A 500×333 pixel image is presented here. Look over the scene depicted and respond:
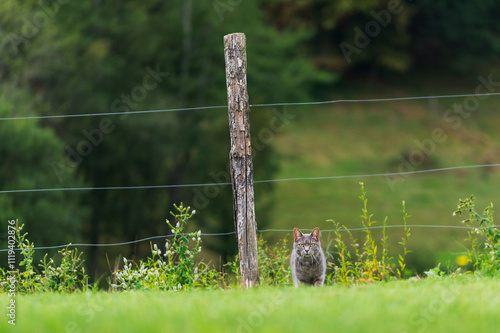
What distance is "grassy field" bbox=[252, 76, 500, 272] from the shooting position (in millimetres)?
35031

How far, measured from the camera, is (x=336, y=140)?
41.9m

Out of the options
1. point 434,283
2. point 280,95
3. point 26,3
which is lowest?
point 434,283

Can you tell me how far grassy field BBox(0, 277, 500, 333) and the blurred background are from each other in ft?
41.5

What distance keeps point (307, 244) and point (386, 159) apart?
106ft

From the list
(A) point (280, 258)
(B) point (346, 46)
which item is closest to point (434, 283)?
(A) point (280, 258)

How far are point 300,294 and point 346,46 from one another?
142 feet

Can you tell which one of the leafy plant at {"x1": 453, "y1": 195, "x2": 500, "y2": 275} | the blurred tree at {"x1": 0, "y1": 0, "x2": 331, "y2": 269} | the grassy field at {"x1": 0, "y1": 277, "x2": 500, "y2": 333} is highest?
the blurred tree at {"x1": 0, "y1": 0, "x2": 331, "y2": 269}

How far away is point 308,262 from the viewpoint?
8.40m

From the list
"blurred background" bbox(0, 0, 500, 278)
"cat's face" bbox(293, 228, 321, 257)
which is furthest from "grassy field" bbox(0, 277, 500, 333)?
"blurred background" bbox(0, 0, 500, 278)

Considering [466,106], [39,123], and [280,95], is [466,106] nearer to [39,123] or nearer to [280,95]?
[280,95]

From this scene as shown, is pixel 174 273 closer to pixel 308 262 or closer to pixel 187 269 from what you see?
pixel 187 269

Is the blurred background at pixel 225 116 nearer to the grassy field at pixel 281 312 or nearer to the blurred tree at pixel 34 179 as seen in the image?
the blurred tree at pixel 34 179

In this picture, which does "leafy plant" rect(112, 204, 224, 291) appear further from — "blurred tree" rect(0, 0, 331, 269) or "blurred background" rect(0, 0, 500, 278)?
"blurred tree" rect(0, 0, 331, 269)


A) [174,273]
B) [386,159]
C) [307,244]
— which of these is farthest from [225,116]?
[307,244]
